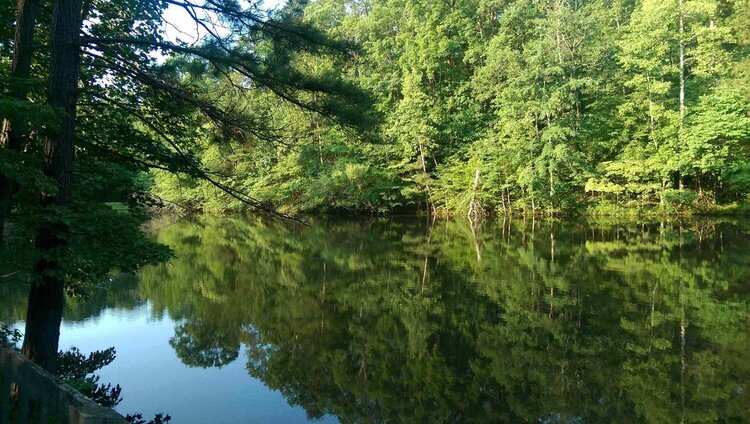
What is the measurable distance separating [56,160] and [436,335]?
6125mm

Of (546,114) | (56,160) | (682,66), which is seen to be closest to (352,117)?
(56,160)

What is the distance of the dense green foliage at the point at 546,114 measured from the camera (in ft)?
87.4

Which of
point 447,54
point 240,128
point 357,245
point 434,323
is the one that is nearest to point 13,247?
point 240,128

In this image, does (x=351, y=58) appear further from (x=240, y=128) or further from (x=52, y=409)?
(x=52, y=409)

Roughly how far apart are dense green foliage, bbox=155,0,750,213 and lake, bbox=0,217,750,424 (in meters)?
9.86

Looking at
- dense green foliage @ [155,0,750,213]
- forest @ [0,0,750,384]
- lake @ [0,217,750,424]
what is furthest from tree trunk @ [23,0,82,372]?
dense green foliage @ [155,0,750,213]

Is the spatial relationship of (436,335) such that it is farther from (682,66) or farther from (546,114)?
(682,66)

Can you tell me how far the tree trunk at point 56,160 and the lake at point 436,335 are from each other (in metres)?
1.85

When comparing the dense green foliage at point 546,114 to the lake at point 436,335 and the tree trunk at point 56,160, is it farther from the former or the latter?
the tree trunk at point 56,160

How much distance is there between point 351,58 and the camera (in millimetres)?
5727

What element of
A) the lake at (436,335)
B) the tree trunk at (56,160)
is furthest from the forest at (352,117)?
the lake at (436,335)

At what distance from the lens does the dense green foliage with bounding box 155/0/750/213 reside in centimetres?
2664

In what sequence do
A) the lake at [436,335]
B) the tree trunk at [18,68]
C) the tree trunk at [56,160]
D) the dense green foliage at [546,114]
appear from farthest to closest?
the dense green foliage at [546,114], the lake at [436,335], the tree trunk at [56,160], the tree trunk at [18,68]

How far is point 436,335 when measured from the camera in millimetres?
8609
